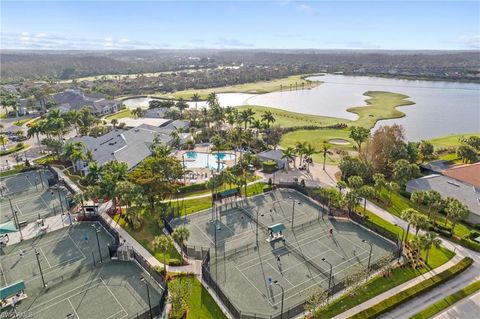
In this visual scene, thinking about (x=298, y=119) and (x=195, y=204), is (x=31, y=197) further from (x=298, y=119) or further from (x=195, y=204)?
(x=298, y=119)

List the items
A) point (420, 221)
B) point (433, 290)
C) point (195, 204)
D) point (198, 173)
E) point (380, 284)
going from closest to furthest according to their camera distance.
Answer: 1. point (433, 290)
2. point (380, 284)
3. point (420, 221)
4. point (195, 204)
5. point (198, 173)

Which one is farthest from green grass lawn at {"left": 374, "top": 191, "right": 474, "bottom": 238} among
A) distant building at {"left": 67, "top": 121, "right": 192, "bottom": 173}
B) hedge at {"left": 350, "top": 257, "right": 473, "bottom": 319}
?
distant building at {"left": 67, "top": 121, "right": 192, "bottom": 173}

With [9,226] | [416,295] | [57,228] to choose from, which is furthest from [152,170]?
[416,295]

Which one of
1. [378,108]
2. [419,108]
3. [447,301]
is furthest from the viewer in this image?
[419,108]

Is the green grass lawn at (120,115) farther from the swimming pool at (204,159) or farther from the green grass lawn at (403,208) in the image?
the green grass lawn at (403,208)

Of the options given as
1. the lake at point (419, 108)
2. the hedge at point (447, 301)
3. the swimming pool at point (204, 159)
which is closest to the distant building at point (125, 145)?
the swimming pool at point (204, 159)

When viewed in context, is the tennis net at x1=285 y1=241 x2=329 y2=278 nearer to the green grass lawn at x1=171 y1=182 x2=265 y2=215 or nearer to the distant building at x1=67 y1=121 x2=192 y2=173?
the green grass lawn at x1=171 y1=182 x2=265 y2=215

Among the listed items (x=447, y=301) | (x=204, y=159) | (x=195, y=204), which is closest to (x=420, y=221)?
(x=447, y=301)
